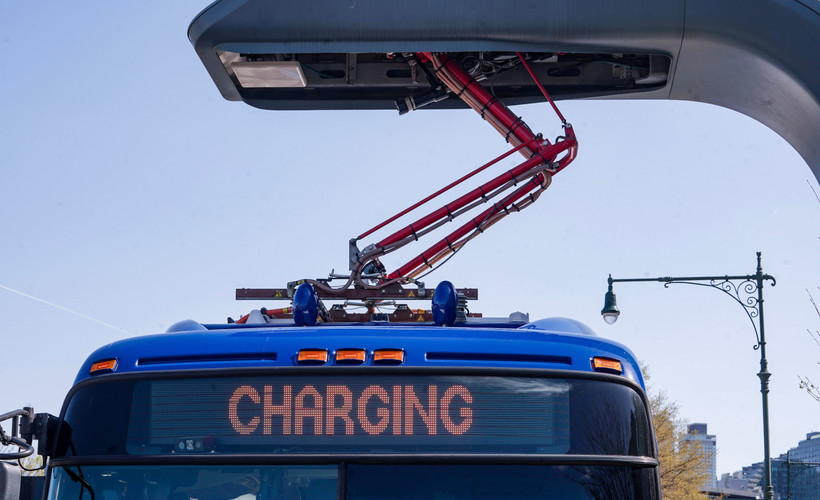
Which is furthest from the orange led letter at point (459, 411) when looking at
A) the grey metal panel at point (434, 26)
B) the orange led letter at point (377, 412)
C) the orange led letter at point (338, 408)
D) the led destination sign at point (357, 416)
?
the grey metal panel at point (434, 26)

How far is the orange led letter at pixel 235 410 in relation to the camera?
14.6ft

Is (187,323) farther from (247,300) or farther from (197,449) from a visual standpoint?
(247,300)

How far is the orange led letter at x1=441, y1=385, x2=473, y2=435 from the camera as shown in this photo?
4449mm

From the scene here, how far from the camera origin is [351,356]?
15.1 feet

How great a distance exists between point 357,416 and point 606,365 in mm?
1167

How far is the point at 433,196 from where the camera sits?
318 inches

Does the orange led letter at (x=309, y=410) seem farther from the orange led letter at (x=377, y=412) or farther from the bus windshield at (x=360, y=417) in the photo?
the orange led letter at (x=377, y=412)

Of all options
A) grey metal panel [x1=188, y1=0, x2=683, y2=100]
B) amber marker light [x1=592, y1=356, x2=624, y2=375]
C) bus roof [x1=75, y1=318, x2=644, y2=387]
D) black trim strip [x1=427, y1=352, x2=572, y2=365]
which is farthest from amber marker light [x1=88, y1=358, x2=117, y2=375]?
→ grey metal panel [x1=188, y1=0, x2=683, y2=100]

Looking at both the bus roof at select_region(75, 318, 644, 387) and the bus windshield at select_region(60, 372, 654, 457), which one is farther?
the bus roof at select_region(75, 318, 644, 387)

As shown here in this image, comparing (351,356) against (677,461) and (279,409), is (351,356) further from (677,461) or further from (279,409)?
(677,461)

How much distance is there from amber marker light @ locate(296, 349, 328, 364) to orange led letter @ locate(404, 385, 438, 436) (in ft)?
1.30

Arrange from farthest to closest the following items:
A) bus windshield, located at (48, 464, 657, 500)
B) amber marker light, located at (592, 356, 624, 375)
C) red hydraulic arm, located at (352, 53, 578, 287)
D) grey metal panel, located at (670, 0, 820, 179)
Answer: grey metal panel, located at (670, 0, 820, 179), red hydraulic arm, located at (352, 53, 578, 287), amber marker light, located at (592, 356, 624, 375), bus windshield, located at (48, 464, 657, 500)

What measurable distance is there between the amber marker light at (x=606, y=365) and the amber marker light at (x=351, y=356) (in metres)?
1.04

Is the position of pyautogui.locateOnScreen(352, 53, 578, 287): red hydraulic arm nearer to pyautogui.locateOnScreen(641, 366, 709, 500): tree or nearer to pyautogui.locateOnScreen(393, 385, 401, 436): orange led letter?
pyautogui.locateOnScreen(393, 385, 401, 436): orange led letter
